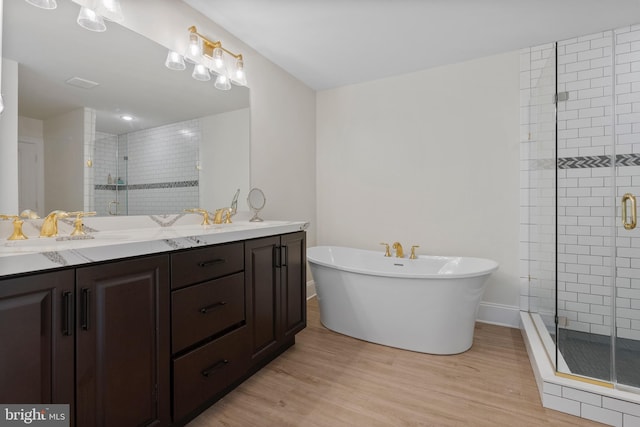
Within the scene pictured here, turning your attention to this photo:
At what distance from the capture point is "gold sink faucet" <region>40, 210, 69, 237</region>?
1376 mm

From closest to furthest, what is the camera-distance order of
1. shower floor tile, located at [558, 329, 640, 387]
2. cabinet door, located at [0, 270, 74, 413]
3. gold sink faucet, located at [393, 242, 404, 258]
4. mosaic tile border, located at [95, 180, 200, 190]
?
cabinet door, located at [0, 270, 74, 413], shower floor tile, located at [558, 329, 640, 387], mosaic tile border, located at [95, 180, 200, 190], gold sink faucet, located at [393, 242, 404, 258]

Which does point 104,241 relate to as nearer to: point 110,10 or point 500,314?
point 110,10

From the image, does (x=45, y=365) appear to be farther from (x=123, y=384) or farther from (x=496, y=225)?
(x=496, y=225)

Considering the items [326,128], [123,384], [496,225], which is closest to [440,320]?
[496,225]

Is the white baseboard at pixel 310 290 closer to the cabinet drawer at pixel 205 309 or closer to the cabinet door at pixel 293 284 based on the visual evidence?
the cabinet door at pixel 293 284

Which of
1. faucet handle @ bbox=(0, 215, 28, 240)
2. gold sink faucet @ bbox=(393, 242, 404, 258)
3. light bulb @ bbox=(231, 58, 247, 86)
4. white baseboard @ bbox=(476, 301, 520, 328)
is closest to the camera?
faucet handle @ bbox=(0, 215, 28, 240)

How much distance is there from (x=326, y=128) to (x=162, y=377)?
2975 mm

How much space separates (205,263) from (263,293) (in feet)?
1.73

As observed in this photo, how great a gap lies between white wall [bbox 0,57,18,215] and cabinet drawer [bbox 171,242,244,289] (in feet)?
2.54

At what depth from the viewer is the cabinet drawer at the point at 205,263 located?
1.35 metres

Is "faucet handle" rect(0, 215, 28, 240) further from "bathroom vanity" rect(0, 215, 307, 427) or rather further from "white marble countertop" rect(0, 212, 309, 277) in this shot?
"bathroom vanity" rect(0, 215, 307, 427)

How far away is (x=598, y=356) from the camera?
70.6 inches

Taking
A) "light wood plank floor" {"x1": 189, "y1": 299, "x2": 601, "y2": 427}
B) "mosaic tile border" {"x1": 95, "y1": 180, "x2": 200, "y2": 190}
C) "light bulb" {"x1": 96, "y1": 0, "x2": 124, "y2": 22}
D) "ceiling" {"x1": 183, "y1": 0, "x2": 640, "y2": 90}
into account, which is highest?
"ceiling" {"x1": 183, "y1": 0, "x2": 640, "y2": 90}

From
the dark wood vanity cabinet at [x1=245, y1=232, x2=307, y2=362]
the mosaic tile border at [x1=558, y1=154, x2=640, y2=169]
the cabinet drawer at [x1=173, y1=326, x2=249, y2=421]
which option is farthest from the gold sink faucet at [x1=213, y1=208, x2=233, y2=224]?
the mosaic tile border at [x1=558, y1=154, x2=640, y2=169]
